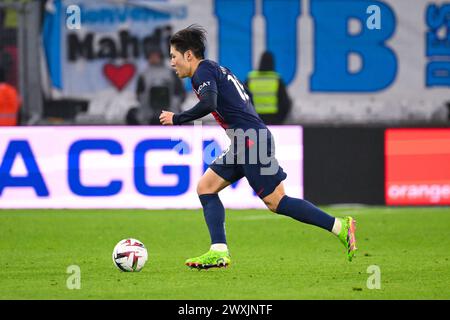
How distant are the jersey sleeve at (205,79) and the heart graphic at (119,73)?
1023cm

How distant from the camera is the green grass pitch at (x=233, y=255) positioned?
27.8 ft

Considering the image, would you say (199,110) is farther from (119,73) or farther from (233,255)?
(119,73)

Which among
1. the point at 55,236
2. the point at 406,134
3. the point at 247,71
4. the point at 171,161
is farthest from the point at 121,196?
the point at 247,71

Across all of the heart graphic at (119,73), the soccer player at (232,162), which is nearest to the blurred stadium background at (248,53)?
the heart graphic at (119,73)

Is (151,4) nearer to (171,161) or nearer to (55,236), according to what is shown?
(171,161)

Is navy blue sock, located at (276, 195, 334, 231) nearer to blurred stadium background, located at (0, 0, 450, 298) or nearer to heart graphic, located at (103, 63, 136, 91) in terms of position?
blurred stadium background, located at (0, 0, 450, 298)

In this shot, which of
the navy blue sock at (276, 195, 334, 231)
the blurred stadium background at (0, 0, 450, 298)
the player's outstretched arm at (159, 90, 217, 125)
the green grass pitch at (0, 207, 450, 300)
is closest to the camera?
the green grass pitch at (0, 207, 450, 300)

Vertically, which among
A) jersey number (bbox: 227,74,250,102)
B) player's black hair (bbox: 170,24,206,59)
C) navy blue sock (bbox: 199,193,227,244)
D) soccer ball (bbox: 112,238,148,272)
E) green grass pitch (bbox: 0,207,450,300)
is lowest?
green grass pitch (bbox: 0,207,450,300)

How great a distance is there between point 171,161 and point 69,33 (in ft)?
17.9

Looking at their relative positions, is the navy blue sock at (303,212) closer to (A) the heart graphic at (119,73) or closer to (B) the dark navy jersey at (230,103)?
(B) the dark navy jersey at (230,103)

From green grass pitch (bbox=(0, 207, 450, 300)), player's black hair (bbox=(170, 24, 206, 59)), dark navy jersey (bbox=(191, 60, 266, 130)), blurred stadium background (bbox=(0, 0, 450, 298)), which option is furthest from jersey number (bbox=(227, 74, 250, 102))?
blurred stadium background (bbox=(0, 0, 450, 298))

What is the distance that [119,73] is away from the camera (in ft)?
64.5

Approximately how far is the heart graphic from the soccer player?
1006cm

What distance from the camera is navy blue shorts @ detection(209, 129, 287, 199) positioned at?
9.44 meters
